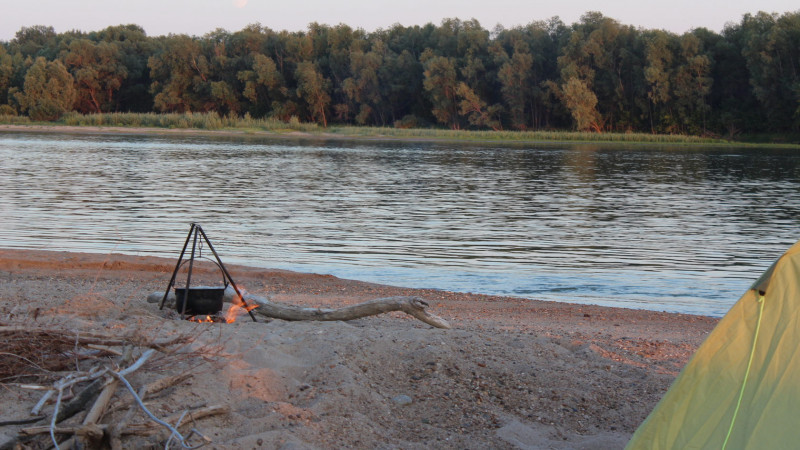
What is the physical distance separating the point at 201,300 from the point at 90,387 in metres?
2.33

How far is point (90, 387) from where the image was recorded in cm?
435

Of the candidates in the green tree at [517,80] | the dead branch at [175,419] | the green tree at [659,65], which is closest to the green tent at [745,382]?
the dead branch at [175,419]

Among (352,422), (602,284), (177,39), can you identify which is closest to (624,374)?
(352,422)

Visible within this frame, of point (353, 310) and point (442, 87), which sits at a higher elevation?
point (442, 87)

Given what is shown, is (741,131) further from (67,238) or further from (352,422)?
(352,422)

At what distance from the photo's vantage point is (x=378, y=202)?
2319 centimetres

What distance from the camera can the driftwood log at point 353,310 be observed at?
6.80m

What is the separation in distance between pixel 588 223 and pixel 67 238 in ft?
38.4

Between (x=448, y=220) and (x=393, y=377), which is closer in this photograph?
(x=393, y=377)

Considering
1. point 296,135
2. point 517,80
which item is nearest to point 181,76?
point 296,135

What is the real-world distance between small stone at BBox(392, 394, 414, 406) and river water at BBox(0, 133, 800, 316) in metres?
5.74

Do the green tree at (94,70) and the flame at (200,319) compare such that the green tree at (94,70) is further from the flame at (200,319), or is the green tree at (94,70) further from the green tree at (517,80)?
the flame at (200,319)

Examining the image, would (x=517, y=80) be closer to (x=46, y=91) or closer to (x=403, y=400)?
(x=46, y=91)

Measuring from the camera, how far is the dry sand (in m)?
4.76
